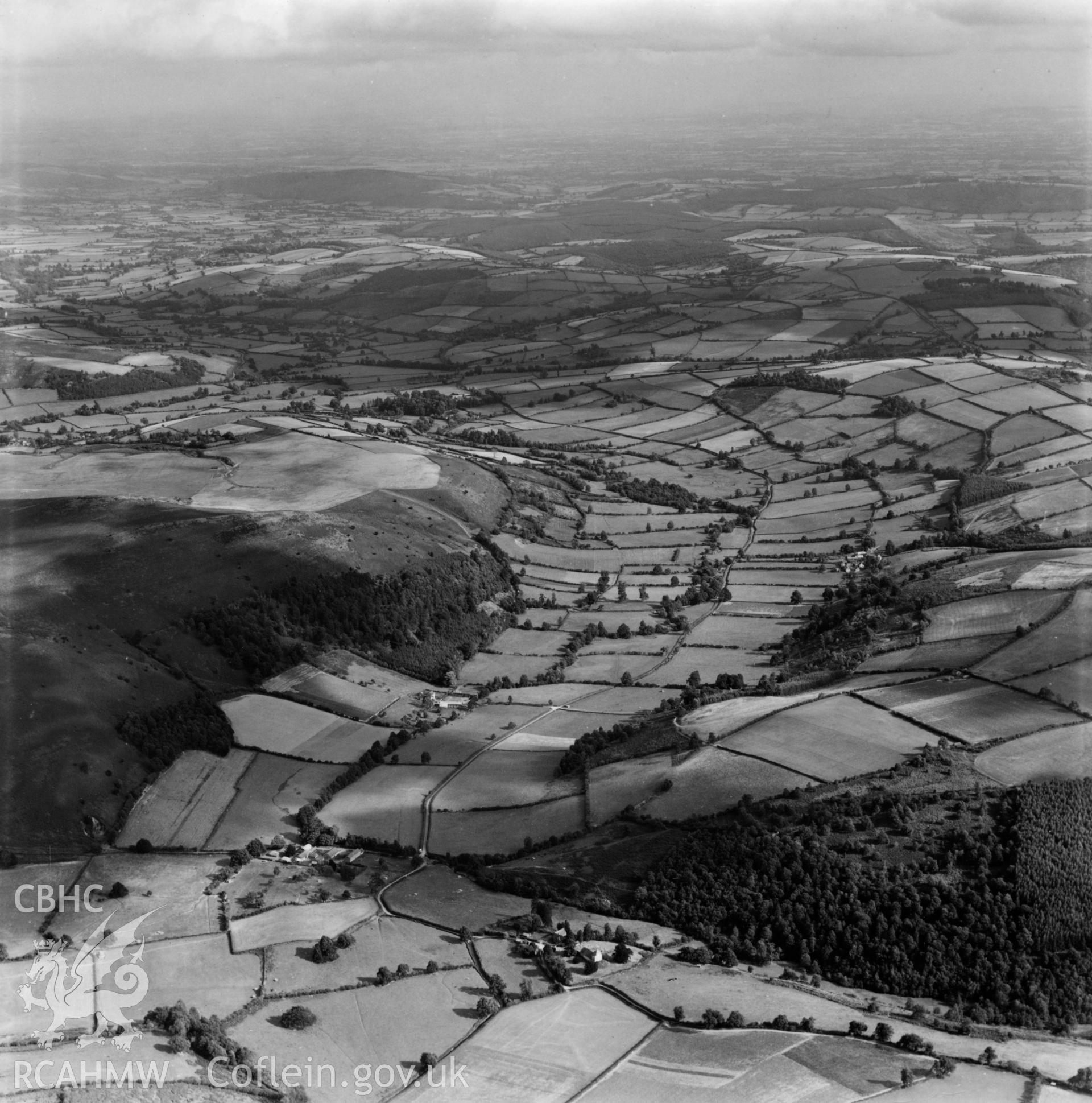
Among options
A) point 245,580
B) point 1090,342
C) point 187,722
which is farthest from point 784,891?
point 1090,342

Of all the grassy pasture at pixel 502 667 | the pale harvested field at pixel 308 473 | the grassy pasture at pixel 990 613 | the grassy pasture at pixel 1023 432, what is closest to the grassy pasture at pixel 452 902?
the grassy pasture at pixel 502 667

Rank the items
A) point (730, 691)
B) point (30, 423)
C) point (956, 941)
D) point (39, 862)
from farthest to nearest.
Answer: point (30, 423) < point (730, 691) < point (39, 862) < point (956, 941)

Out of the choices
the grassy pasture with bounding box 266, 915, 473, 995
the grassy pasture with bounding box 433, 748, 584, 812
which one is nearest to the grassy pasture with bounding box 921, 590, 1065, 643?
the grassy pasture with bounding box 433, 748, 584, 812

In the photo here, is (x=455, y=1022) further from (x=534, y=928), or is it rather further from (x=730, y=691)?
(x=730, y=691)

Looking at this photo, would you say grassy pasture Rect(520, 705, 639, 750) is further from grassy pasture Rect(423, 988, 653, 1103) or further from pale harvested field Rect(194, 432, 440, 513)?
pale harvested field Rect(194, 432, 440, 513)

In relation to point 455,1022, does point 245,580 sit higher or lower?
higher

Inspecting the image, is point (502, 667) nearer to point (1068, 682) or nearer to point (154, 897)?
point (154, 897)
